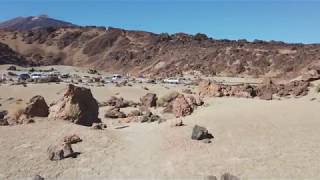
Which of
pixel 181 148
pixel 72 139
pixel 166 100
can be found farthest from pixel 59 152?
pixel 166 100

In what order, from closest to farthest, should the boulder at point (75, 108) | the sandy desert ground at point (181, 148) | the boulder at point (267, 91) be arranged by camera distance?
1. the sandy desert ground at point (181, 148)
2. the boulder at point (75, 108)
3. the boulder at point (267, 91)

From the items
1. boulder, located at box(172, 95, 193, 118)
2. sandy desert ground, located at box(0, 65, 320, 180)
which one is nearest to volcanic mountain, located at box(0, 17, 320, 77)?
boulder, located at box(172, 95, 193, 118)

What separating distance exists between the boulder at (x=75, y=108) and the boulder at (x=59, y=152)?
413cm

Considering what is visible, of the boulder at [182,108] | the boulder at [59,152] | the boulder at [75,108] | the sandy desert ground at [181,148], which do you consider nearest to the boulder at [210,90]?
the boulder at [182,108]

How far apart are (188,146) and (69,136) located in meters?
3.04

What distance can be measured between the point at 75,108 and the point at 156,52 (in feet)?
199

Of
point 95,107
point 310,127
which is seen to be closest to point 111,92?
point 95,107

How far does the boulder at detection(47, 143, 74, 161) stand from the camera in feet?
39.7

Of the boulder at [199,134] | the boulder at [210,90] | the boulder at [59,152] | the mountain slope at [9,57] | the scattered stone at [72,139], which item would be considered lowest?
the boulder at [59,152]

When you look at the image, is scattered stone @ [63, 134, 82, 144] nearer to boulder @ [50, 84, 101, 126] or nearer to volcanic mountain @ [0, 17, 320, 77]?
boulder @ [50, 84, 101, 126]

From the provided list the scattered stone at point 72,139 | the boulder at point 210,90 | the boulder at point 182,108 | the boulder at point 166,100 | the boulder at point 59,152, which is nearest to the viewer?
Answer: the boulder at point 59,152

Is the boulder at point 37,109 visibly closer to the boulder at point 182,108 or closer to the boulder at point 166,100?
the boulder at point 182,108

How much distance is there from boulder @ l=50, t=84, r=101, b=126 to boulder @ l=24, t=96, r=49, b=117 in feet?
1.33

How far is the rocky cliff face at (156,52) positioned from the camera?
61.4 m
